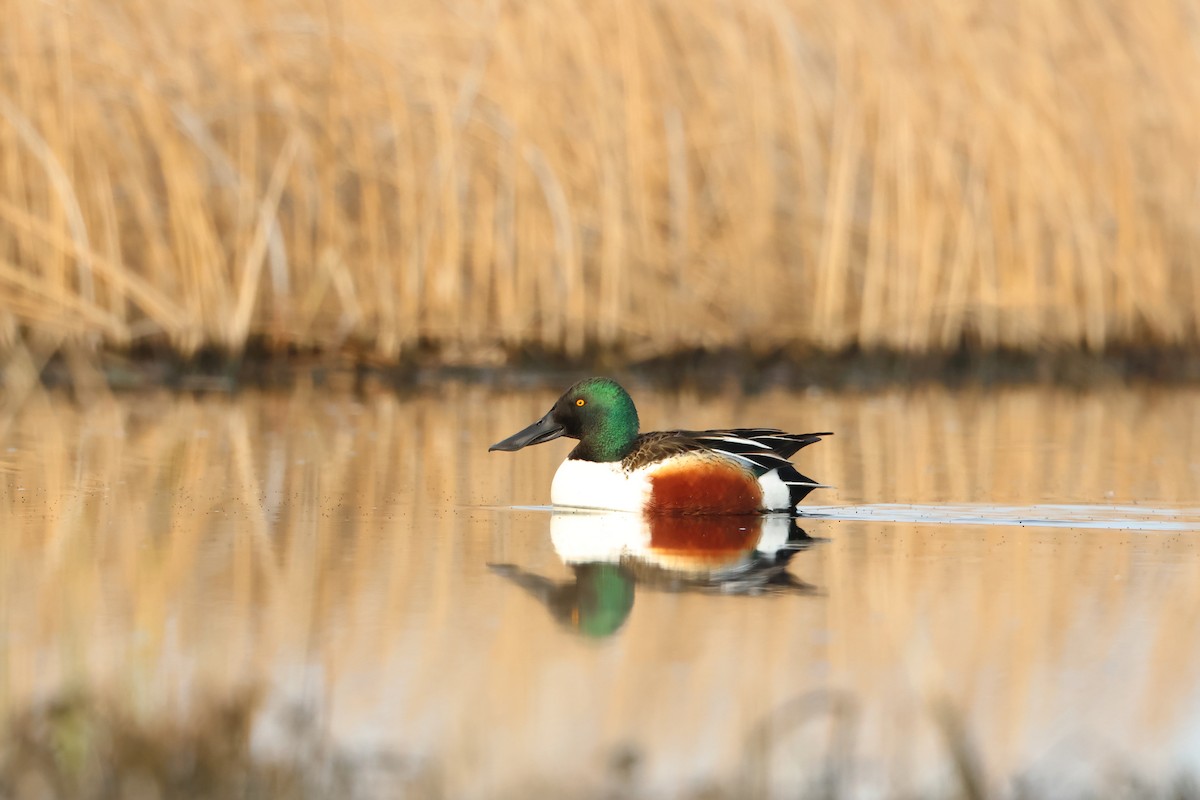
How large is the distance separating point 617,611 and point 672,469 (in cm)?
199

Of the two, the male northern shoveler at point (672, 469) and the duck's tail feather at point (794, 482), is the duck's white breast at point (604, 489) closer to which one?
the male northern shoveler at point (672, 469)

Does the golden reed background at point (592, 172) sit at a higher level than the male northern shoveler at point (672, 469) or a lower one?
higher

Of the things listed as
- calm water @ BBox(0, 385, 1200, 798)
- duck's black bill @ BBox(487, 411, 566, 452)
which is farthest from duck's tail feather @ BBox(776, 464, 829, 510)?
duck's black bill @ BBox(487, 411, 566, 452)

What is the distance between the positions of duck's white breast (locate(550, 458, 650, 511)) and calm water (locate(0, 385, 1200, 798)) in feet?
0.28

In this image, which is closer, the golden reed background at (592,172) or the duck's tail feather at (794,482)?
the duck's tail feather at (794,482)

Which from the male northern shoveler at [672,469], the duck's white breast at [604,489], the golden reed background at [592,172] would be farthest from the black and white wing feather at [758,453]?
the golden reed background at [592,172]

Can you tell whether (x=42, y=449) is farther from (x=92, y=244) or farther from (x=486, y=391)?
(x=486, y=391)

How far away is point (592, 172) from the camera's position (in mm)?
11188

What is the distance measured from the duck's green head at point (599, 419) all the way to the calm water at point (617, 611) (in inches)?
10.9

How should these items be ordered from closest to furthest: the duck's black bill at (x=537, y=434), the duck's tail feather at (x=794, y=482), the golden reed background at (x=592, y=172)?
the duck's tail feather at (x=794, y=482) < the duck's black bill at (x=537, y=434) < the golden reed background at (x=592, y=172)

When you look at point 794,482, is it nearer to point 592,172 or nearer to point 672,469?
point 672,469

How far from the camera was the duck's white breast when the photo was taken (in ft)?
22.9

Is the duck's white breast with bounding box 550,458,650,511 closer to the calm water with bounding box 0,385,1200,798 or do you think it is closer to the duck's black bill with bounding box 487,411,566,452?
the calm water with bounding box 0,385,1200,798

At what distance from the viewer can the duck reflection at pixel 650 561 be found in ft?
16.8
